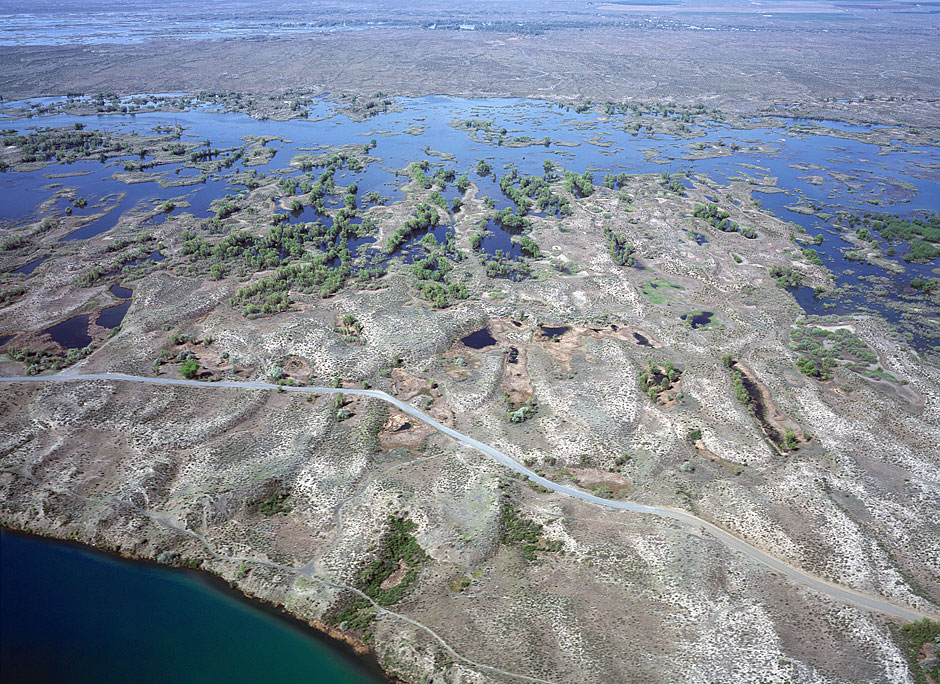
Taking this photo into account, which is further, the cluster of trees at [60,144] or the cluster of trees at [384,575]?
the cluster of trees at [60,144]

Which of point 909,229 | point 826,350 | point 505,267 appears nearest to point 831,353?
point 826,350

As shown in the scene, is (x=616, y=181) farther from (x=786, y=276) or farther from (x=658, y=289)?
(x=786, y=276)

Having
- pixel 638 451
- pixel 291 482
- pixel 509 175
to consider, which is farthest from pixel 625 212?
pixel 291 482

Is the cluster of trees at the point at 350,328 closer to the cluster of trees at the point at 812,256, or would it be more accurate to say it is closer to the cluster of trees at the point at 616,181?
the cluster of trees at the point at 616,181

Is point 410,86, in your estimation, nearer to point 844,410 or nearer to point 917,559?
point 844,410

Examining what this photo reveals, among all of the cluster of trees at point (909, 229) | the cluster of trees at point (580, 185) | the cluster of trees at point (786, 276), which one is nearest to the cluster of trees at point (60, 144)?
the cluster of trees at point (580, 185)

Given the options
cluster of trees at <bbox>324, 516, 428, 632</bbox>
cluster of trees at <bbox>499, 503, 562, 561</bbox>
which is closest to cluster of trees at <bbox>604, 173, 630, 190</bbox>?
cluster of trees at <bbox>499, 503, 562, 561</bbox>

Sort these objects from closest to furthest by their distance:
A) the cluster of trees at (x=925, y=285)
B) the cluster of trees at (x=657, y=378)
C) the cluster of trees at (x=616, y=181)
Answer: the cluster of trees at (x=657, y=378)
the cluster of trees at (x=925, y=285)
the cluster of trees at (x=616, y=181)

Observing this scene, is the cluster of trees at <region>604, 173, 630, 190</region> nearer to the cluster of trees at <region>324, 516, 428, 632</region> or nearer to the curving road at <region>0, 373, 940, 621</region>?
the curving road at <region>0, 373, 940, 621</region>
